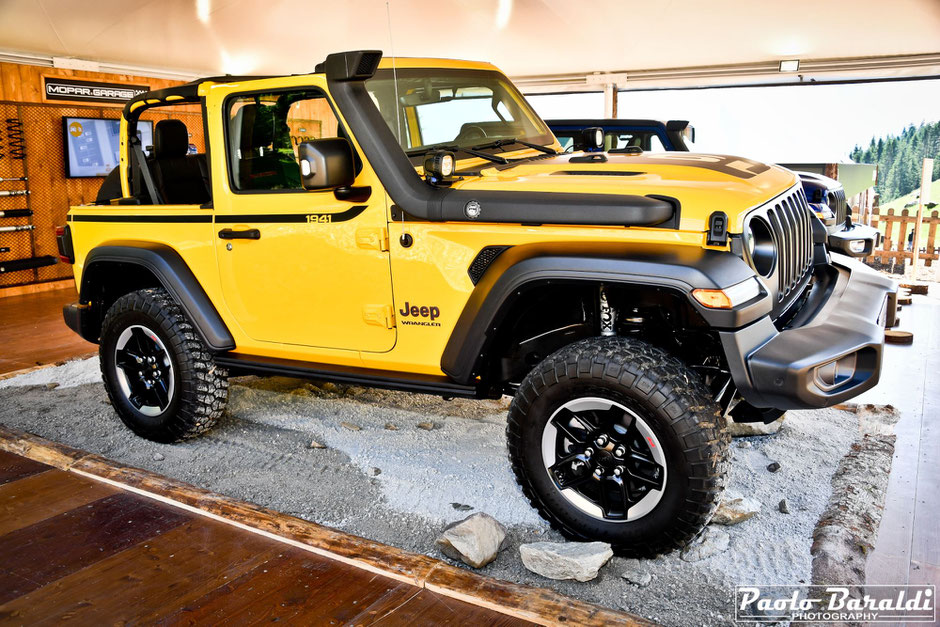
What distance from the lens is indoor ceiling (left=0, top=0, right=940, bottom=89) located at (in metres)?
8.87

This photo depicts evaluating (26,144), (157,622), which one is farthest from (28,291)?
(157,622)

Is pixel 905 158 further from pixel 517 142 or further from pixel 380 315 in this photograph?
pixel 380 315

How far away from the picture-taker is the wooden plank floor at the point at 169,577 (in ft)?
8.32

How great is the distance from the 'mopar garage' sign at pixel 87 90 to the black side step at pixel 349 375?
7.09 metres

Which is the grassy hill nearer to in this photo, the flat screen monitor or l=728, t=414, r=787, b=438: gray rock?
l=728, t=414, r=787, b=438: gray rock

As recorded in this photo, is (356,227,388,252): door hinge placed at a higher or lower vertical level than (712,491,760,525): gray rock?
higher

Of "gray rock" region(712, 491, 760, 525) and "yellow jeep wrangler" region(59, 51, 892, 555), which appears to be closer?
"yellow jeep wrangler" region(59, 51, 892, 555)

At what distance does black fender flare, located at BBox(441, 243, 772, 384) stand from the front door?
1.54 feet

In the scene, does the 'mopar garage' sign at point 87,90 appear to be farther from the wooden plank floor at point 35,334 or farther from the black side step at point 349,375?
the black side step at point 349,375

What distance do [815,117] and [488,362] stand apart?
8.91 m

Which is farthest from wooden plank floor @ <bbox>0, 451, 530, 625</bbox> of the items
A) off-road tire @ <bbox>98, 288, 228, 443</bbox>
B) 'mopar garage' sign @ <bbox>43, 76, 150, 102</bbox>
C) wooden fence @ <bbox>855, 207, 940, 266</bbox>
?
wooden fence @ <bbox>855, 207, 940, 266</bbox>

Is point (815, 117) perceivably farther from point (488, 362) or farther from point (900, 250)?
point (488, 362)

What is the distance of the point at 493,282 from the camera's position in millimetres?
2904

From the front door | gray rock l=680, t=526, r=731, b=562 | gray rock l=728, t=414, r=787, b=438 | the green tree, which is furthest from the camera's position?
the green tree
